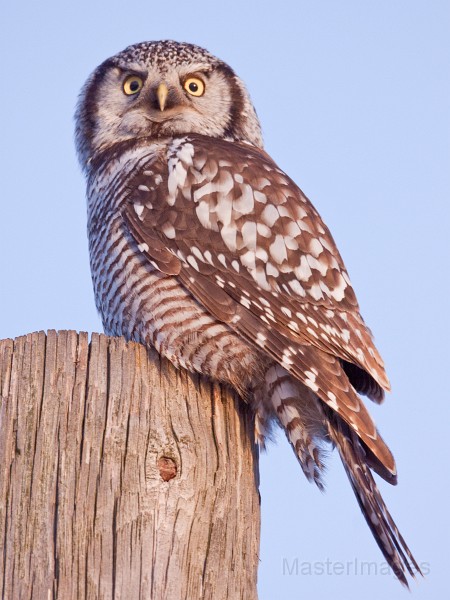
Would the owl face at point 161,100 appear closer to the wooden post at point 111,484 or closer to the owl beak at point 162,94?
the owl beak at point 162,94

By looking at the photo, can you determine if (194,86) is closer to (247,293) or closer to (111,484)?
(247,293)

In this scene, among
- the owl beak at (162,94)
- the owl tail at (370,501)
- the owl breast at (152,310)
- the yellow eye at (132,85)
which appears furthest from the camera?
the yellow eye at (132,85)

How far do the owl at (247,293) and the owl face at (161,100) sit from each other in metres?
0.21

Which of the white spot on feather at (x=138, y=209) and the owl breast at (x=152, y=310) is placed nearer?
the owl breast at (x=152, y=310)

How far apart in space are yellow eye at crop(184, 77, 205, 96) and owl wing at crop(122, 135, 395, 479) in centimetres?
71

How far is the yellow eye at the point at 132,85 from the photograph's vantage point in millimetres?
4523

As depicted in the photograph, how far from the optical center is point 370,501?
123 inches

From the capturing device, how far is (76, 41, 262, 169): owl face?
4.34 meters

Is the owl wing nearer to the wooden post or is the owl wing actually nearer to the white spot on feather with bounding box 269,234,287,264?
the white spot on feather with bounding box 269,234,287,264

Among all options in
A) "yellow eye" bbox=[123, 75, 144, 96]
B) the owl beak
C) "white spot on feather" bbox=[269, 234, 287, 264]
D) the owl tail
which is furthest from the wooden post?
"yellow eye" bbox=[123, 75, 144, 96]

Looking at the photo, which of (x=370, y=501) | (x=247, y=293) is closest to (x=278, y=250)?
(x=247, y=293)

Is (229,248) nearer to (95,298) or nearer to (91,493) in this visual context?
(95,298)

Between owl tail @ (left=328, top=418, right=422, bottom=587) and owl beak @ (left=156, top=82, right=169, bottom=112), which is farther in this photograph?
owl beak @ (left=156, top=82, right=169, bottom=112)

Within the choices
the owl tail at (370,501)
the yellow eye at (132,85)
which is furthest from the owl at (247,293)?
the yellow eye at (132,85)
